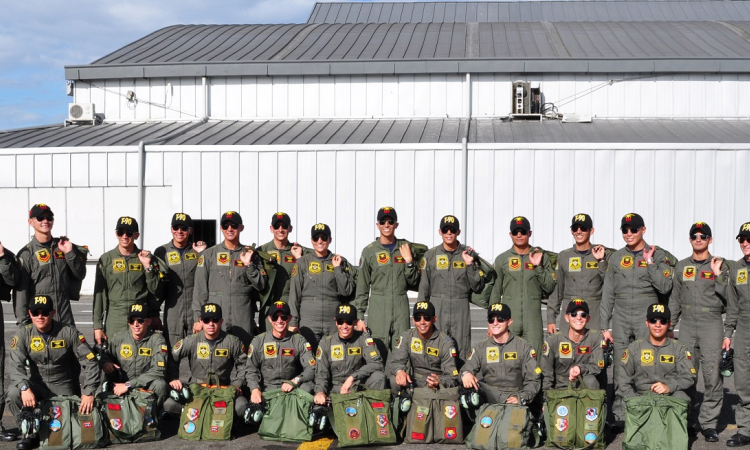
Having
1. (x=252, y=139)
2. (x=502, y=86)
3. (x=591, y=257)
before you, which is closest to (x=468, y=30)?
(x=502, y=86)

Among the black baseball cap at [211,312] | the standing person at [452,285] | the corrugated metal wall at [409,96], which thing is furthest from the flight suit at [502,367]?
the corrugated metal wall at [409,96]

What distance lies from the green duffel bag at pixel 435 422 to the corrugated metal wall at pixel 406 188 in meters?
11.3

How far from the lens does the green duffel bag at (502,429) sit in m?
7.20

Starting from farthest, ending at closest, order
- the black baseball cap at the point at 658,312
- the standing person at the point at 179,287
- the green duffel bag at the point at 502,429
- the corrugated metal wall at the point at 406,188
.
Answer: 1. the corrugated metal wall at the point at 406,188
2. the standing person at the point at 179,287
3. the black baseball cap at the point at 658,312
4. the green duffel bag at the point at 502,429

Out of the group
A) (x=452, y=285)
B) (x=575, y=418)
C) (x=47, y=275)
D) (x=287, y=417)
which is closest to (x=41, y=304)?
(x=47, y=275)

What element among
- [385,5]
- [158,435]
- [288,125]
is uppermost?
[385,5]

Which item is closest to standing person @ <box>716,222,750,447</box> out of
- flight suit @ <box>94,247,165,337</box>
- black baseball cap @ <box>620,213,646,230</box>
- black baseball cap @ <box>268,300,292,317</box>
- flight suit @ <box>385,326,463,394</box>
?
black baseball cap @ <box>620,213,646,230</box>

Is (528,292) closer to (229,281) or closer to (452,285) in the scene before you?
(452,285)

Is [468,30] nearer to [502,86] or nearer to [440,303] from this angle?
[502,86]

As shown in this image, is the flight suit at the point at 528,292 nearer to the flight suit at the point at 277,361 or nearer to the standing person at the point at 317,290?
the standing person at the point at 317,290

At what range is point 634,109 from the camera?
2342 centimetres

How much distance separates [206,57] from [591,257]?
1989 cm

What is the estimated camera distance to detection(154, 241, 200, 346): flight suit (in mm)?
9219

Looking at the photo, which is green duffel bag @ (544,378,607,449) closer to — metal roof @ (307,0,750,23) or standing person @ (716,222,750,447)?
standing person @ (716,222,750,447)
